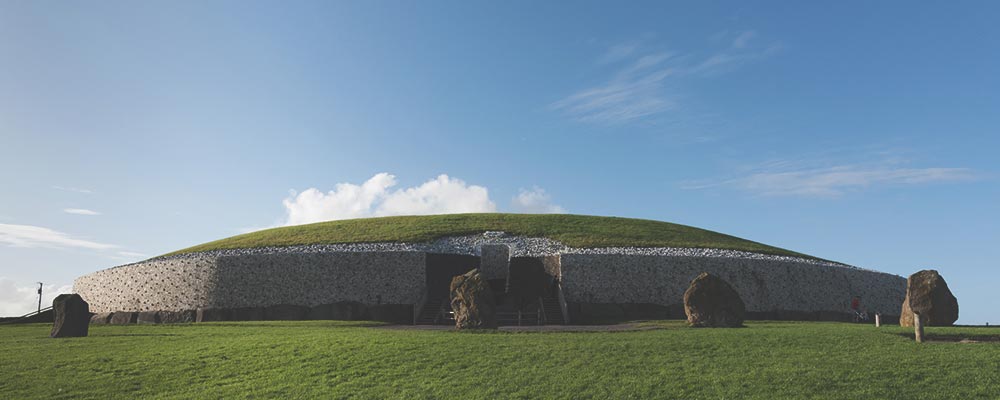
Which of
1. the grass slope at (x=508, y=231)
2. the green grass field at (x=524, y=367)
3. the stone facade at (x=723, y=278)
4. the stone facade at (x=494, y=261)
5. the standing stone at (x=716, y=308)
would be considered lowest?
the green grass field at (x=524, y=367)

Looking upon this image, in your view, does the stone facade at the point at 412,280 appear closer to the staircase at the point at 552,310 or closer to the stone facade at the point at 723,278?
the stone facade at the point at 723,278

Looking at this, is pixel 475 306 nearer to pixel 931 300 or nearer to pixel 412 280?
pixel 412 280

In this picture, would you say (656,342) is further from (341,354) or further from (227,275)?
(227,275)

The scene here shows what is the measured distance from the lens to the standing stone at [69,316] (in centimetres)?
2317

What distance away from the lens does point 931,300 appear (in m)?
25.0

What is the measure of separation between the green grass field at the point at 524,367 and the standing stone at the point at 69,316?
3.10 meters

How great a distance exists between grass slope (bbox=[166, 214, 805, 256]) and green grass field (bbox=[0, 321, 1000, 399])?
1802 centimetres

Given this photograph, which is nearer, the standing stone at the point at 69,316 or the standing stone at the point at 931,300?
the standing stone at the point at 69,316

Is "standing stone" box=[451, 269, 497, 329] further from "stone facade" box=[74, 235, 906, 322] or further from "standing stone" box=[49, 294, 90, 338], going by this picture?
"standing stone" box=[49, 294, 90, 338]

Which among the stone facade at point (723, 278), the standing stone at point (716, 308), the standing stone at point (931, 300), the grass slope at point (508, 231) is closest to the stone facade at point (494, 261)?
the grass slope at point (508, 231)

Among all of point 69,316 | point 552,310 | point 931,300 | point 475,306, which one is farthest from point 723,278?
point 69,316

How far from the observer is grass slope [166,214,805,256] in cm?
3809

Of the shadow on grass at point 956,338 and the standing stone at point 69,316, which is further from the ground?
the standing stone at point 69,316

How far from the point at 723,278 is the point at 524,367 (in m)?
20.2
